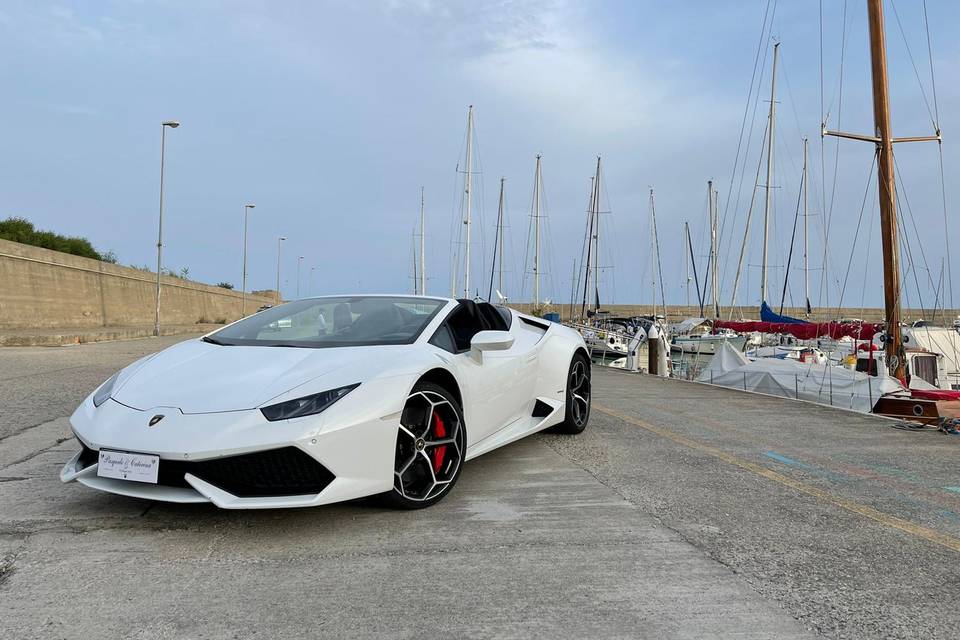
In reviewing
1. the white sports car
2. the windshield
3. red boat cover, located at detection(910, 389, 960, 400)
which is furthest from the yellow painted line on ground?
red boat cover, located at detection(910, 389, 960, 400)

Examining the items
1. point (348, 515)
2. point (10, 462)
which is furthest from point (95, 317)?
point (348, 515)

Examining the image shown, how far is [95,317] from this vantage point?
107 ft

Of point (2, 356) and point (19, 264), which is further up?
point (19, 264)

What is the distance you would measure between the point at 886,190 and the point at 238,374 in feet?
37.8

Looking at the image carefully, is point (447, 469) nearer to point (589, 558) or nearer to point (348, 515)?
point (348, 515)

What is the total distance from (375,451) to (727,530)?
67.6 inches

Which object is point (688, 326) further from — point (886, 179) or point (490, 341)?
point (490, 341)

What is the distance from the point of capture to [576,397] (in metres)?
5.67

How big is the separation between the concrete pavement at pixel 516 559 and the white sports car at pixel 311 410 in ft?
0.80

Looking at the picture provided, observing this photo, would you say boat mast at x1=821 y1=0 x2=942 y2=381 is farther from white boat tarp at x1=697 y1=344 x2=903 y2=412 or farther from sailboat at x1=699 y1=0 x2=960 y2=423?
white boat tarp at x1=697 y1=344 x2=903 y2=412

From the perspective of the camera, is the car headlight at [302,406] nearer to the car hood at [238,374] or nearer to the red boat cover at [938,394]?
the car hood at [238,374]

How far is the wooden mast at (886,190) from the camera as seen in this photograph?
11.0 metres

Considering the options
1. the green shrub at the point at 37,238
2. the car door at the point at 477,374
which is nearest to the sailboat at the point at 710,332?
the car door at the point at 477,374

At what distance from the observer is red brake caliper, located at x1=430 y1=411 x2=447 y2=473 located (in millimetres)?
3539
